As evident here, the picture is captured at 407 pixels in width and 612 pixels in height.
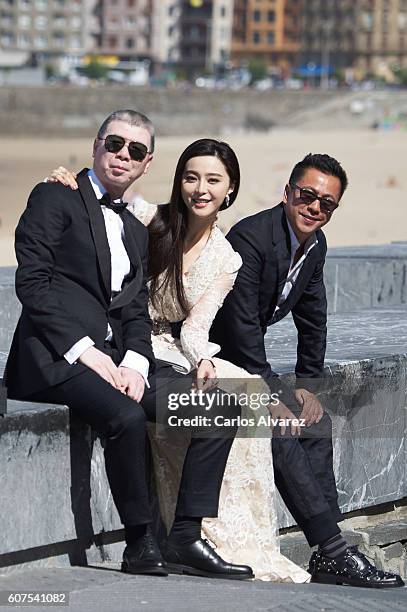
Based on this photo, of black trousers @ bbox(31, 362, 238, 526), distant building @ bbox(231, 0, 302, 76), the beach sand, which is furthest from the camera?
distant building @ bbox(231, 0, 302, 76)

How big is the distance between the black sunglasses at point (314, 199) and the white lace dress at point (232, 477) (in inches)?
15.6

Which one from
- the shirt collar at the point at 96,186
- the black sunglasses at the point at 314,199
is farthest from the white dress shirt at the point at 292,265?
the shirt collar at the point at 96,186

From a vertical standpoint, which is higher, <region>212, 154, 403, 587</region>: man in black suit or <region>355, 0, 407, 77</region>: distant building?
<region>355, 0, 407, 77</region>: distant building

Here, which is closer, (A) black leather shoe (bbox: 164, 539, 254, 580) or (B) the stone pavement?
(B) the stone pavement

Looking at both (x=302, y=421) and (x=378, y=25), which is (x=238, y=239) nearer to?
(x=302, y=421)

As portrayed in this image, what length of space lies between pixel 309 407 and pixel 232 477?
1.61 ft

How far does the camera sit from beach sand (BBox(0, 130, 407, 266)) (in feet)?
88.6

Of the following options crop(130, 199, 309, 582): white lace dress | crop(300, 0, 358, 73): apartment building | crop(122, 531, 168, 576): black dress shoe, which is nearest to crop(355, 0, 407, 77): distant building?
crop(300, 0, 358, 73): apartment building

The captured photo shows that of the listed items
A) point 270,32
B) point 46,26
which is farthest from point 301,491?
point 270,32

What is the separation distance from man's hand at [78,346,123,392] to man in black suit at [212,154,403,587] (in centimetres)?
64

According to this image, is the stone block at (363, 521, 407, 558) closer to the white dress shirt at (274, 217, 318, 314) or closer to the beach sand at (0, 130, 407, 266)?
the white dress shirt at (274, 217, 318, 314)

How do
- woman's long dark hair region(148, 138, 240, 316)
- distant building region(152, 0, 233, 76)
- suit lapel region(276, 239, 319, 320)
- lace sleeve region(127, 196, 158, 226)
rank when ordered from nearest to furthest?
woman's long dark hair region(148, 138, 240, 316) → lace sleeve region(127, 196, 158, 226) → suit lapel region(276, 239, 319, 320) → distant building region(152, 0, 233, 76)

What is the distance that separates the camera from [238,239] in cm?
478
